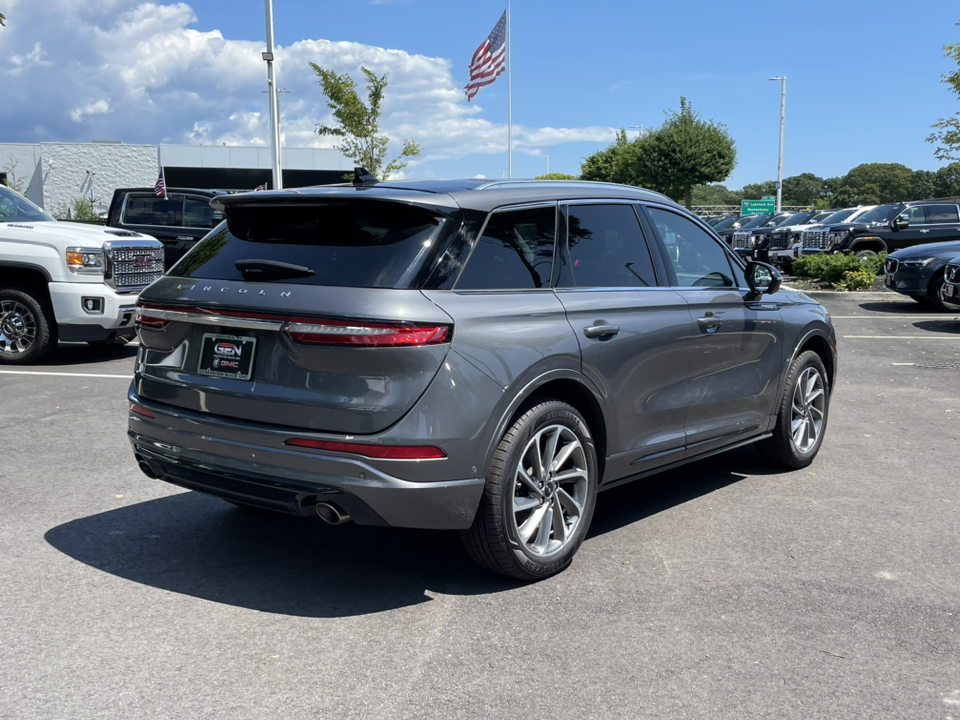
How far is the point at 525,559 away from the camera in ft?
13.5

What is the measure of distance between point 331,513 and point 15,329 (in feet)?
27.0

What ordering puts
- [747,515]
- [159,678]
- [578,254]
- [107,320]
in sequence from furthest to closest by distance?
[107,320] < [747,515] < [578,254] < [159,678]

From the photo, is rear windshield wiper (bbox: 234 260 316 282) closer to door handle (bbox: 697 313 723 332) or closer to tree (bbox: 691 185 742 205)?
door handle (bbox: 697 313 723 332)

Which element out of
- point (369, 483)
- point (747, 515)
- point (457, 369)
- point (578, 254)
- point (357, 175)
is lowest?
point (747, 515)

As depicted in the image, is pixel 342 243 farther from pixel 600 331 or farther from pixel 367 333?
pixel 600 331

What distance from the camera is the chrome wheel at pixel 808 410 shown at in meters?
6.28

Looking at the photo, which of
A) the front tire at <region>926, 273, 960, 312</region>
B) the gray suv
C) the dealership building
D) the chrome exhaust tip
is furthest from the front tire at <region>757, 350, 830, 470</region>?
the dealership building

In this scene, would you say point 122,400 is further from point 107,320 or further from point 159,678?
point 159,678

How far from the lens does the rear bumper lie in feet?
12.1

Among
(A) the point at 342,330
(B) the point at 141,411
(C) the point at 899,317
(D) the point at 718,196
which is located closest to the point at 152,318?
(B) the point at 141,411

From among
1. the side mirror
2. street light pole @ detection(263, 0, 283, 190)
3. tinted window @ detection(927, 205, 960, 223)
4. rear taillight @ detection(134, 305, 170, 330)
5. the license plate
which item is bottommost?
the license plate

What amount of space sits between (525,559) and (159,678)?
5.07ft

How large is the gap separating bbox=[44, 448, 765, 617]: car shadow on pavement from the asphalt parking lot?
0.05ft

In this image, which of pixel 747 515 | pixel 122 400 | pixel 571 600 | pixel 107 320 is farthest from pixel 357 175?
pixel 107 320
